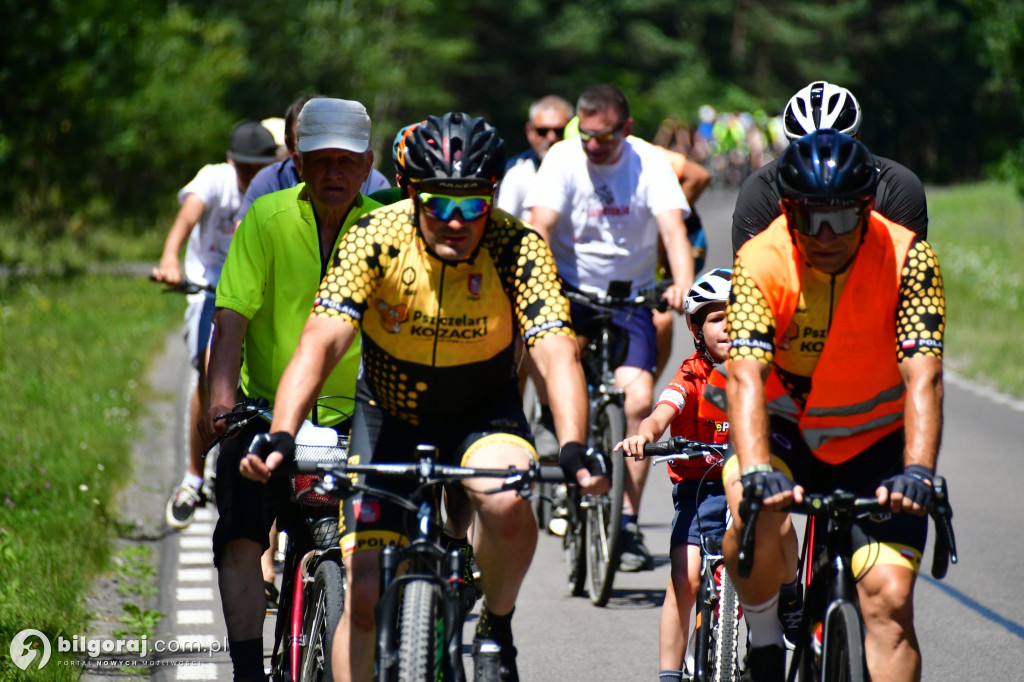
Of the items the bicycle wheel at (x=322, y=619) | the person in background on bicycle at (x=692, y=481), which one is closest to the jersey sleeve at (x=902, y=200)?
the person in background on bicycle at (x=692, y=481)

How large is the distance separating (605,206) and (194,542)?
2.95 metres

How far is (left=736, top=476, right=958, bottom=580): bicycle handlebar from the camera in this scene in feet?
12.6

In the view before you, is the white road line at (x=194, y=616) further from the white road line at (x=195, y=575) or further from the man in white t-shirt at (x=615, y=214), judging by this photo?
the man in white t-shirt at (x=615, y=214)

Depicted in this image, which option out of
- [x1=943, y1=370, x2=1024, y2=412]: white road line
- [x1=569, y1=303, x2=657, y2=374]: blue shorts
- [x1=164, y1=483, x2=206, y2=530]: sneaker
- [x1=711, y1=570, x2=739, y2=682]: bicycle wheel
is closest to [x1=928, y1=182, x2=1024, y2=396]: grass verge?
[x1=943, y1=370, x2=1024, y2=412]: white road line

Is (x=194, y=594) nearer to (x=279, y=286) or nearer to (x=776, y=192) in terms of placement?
(x=279, y=286)

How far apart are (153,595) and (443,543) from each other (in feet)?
9.25

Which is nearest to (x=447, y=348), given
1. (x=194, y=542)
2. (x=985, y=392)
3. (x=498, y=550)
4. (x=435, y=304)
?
(x=435, y=304)

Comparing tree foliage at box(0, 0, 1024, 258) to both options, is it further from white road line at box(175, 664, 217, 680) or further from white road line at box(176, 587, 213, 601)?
white road line at box(175, 664, 217, 680)

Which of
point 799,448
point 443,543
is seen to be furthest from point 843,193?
point 443,543

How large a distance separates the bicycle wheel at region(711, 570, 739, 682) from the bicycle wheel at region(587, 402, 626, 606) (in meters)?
2.24

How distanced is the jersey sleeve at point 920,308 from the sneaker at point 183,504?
4660 millimetres

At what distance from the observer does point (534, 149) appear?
34.3 ft

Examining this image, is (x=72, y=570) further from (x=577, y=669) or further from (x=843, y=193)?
(x=843, y=193)

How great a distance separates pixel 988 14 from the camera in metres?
30.6
